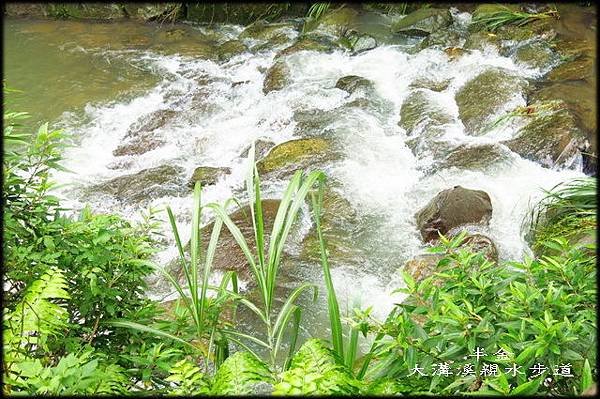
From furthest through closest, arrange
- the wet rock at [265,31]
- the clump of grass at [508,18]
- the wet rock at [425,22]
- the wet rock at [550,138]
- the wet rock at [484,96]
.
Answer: the wet rock at [265,31], the wet rock at [425,22], the clump of grass at [508,18], the wet rock at [484,96], the wet rock at [550,138]

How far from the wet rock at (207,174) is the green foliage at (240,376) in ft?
12.5

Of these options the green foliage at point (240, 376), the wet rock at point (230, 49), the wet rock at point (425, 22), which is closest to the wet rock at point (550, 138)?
the wet rock at point (425, 22)

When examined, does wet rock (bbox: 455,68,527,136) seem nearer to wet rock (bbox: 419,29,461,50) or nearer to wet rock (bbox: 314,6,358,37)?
wet rock (bbox: 419,29,461,50)

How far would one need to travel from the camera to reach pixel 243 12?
9.73m

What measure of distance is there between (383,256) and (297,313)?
2.26 metres

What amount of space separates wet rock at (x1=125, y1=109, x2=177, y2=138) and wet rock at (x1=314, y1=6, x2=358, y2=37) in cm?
313

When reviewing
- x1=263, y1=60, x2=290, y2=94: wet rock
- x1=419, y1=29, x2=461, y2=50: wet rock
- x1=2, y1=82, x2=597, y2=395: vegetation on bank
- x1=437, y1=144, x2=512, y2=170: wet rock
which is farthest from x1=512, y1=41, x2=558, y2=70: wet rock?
x1=2, y1=82, x2=597, y2=395: vegetation on bank

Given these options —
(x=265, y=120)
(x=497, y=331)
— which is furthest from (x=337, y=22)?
(x=497, y=331)

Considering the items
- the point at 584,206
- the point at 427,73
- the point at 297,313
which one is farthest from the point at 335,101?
the point at 297,313

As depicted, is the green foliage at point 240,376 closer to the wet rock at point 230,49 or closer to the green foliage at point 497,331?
the green foliage at point 497,331

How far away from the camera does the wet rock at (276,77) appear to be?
7098mm

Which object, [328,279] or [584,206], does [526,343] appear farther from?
[584,206]

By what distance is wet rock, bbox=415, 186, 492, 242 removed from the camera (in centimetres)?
412

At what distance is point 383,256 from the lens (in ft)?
13.6
